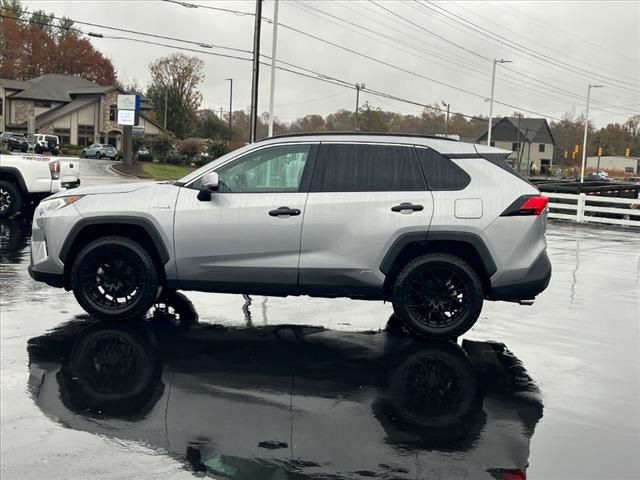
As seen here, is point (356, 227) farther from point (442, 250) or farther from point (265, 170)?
point (265, 170)

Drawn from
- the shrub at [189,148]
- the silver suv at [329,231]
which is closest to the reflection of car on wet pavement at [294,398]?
the silver suv at [329,231]

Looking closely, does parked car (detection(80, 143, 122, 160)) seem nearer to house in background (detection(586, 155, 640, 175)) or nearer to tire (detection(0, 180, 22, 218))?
tire (detection(0, 180, 22, 218))

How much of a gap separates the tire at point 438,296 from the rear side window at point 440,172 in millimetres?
653

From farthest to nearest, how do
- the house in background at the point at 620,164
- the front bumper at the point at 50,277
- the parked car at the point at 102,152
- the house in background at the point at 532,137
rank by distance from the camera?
the house in background at the point at 620,164
the house in background at the point at 532,137
the parked car at the point at 102,152
the front bumper at the point at 50,277

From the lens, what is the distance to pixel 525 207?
745cm

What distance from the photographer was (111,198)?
7820 mm

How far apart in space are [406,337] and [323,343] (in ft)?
2.88

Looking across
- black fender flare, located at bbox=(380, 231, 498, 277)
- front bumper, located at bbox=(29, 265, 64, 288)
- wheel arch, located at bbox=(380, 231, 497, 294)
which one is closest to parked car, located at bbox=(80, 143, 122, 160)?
front bumper, located at bbox=(29, 265, 64, 288)

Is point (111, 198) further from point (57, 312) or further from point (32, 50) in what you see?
point (32, 50)

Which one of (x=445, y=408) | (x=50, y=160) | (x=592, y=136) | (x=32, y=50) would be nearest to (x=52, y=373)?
(x=445, y=408)

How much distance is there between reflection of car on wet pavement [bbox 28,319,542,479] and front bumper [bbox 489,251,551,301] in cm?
49

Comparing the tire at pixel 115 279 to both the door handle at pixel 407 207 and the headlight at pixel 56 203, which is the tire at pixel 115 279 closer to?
the headlight at pixel 56 203

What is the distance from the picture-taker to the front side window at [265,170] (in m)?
7.67

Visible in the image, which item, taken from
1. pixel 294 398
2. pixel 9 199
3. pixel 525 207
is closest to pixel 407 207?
pixel 525 207
